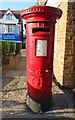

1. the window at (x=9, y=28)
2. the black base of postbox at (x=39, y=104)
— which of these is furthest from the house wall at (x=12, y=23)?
the black base of postbox at (x=39, y=104)

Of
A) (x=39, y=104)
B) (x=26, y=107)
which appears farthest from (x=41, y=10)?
(x=26, y=107)

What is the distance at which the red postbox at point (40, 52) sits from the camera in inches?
95.4

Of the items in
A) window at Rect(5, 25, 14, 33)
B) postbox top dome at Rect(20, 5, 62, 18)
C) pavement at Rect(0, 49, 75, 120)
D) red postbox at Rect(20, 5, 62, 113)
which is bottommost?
pavement at Rect(0, 49, 75, 120)

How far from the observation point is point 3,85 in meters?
4.10

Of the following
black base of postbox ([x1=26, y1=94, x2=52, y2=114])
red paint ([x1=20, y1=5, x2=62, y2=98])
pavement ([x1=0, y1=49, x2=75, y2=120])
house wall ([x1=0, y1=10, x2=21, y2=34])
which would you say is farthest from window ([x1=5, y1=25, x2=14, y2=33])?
black base of postbox ([x1=26, y1=94, x2=52, y2=114])

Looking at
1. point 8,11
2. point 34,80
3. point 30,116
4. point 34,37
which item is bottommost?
point 30,116

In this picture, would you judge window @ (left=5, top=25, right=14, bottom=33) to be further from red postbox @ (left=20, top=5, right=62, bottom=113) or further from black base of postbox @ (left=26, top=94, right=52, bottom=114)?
black base of postbox @ (left=26, top=94, right=52, bottom=114)

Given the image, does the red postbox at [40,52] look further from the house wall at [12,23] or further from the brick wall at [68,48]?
the house wall at [12,23]

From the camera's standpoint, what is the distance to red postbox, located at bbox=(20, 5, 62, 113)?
7.95ft

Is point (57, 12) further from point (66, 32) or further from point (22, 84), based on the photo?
point (22, 84)

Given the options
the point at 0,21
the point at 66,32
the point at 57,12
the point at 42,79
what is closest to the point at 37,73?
the point at 42,79

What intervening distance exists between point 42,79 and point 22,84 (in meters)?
1.71

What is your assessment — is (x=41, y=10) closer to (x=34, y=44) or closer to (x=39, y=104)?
(x=34, y=44)

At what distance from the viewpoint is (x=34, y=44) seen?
8.33ft
